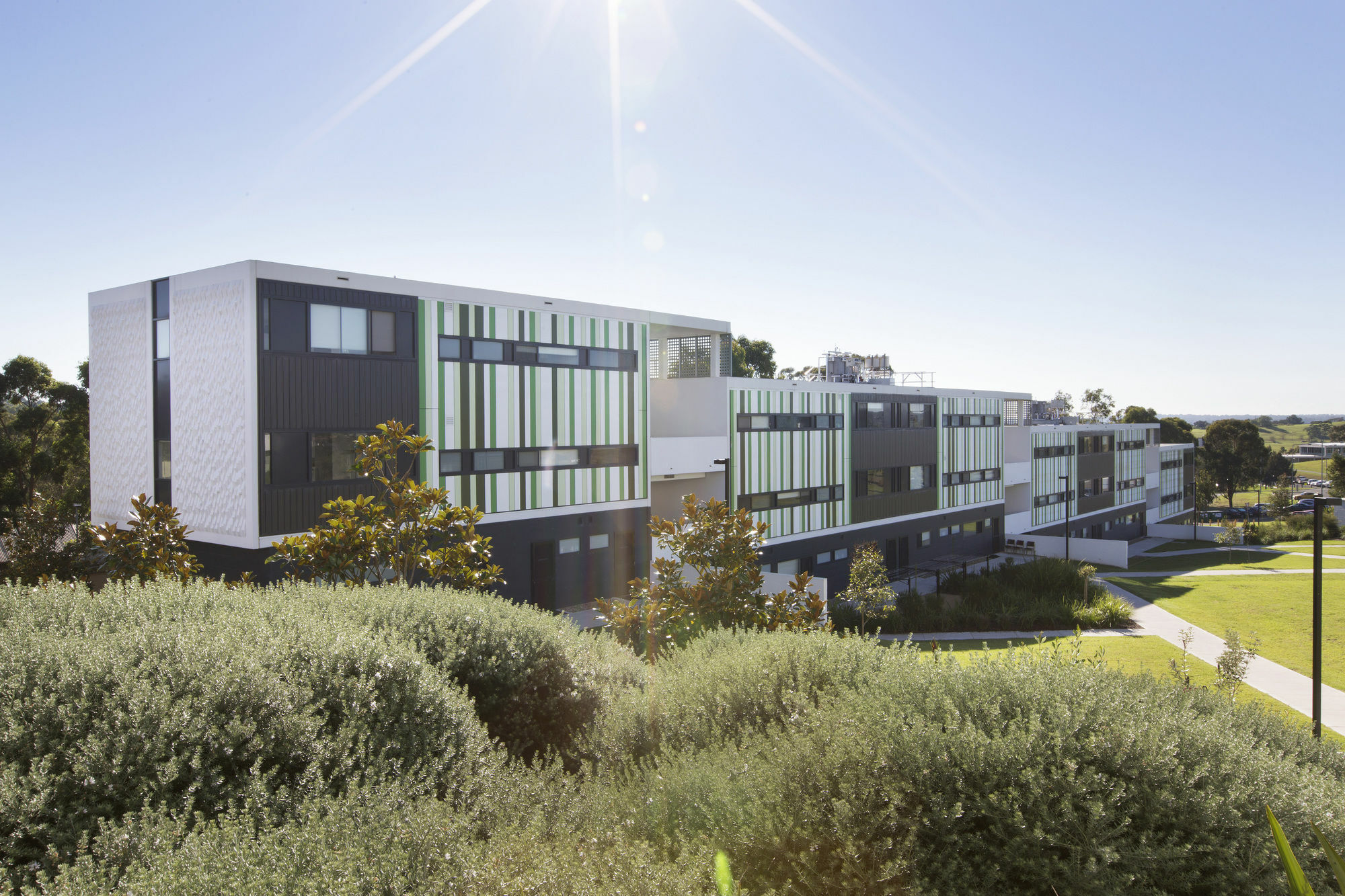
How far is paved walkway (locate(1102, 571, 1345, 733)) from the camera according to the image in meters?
16.2

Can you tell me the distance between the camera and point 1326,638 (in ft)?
76.0

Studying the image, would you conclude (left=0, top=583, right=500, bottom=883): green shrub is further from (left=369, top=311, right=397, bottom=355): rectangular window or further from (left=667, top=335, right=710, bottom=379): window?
(left=667, top=335, right=710, bottom=379): window

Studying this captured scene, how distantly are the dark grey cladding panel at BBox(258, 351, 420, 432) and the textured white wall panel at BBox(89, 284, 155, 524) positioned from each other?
486cm

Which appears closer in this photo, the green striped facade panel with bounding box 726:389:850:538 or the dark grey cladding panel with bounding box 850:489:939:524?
the green striped facade panel with bounding box 726:389:850:538

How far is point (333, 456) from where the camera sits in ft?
57.3

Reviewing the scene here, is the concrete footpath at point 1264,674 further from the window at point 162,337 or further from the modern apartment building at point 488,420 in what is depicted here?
the window at point 162,337

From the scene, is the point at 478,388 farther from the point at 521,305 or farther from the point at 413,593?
the point at 413,593

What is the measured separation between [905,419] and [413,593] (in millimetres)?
28282

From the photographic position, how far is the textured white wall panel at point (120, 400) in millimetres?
19078

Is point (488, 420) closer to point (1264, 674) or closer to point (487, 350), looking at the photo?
point (487, 350)

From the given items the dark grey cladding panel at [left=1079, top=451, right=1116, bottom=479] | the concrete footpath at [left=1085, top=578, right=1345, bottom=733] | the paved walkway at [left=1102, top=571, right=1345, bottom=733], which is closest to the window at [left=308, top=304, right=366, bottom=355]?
the concrete footpath at [left=1085, top=578, right=1345, bottom=733]

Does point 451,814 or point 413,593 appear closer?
point 451,814

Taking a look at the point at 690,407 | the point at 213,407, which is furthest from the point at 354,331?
the point at 690,407

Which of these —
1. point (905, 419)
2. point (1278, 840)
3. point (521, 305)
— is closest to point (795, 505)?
point (905, 419)
